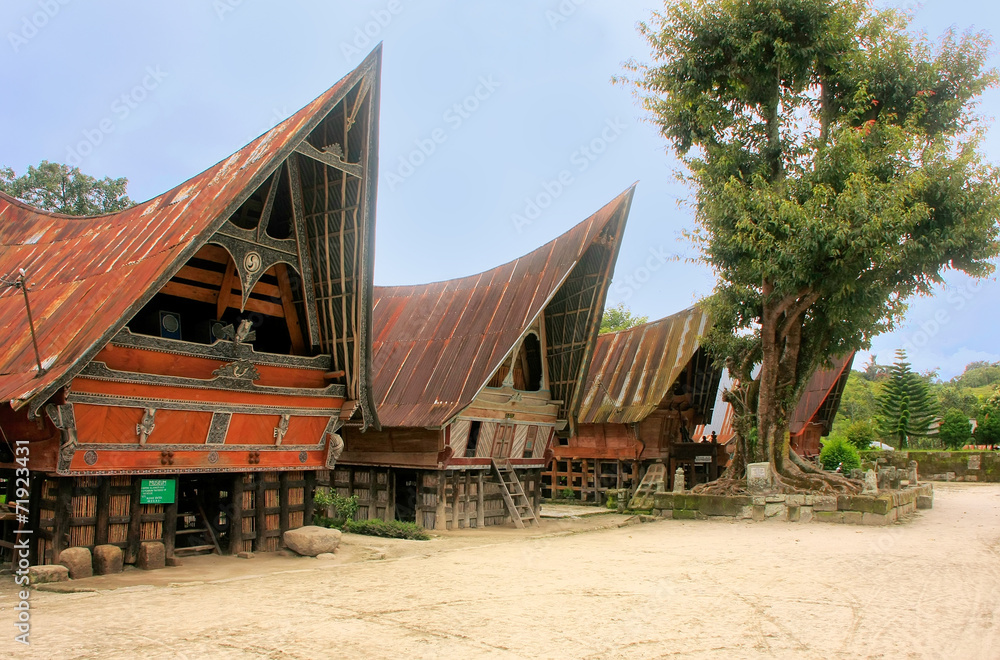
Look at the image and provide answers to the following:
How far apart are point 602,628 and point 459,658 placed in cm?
173

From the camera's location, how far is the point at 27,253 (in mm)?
13906

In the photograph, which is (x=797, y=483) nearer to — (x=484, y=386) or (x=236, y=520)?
(x=484, y=386)

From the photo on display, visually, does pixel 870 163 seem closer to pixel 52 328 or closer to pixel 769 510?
pixel 769 510

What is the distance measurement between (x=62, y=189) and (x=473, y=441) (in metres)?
19.4

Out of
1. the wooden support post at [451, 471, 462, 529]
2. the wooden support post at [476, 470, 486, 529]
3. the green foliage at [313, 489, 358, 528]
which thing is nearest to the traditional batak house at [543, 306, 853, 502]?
the wooden support post at [476, 470, 486, 529]

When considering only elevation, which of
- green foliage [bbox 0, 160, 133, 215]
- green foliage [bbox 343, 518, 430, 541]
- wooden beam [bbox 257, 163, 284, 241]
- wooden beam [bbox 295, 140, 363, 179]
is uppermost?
green foliage [bbox 0, 160, 133, 215]

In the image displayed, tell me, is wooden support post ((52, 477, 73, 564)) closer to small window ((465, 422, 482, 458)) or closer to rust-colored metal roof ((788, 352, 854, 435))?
small window ((465, 422, 482, 458))

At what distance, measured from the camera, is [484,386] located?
56.4 ft

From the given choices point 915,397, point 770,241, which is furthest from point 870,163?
point 915,397

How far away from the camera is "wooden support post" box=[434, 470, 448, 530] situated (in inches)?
679

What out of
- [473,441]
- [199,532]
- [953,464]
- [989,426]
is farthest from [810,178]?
[989,426]

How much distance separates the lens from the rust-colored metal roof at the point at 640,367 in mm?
25094

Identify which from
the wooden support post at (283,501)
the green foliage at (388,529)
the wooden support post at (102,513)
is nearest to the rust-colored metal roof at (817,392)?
the green foliage at (388,529)

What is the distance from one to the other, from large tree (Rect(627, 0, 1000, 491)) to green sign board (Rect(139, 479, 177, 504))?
1381 centimetres
